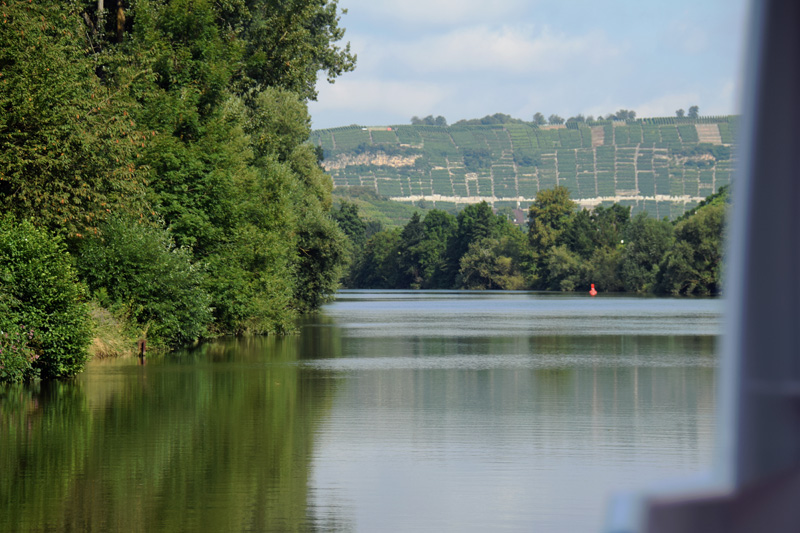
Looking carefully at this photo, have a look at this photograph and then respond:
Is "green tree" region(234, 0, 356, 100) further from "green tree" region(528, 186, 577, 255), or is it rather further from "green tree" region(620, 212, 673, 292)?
"green tree" region(528, 186, 577, 255)

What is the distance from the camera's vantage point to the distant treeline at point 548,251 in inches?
4129

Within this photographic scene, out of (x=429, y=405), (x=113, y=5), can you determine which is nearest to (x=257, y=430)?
(x=429, y=405)

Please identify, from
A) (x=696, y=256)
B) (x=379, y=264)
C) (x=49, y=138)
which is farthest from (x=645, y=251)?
→ (x=49, y=138)

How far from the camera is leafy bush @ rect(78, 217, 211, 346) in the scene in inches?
1135

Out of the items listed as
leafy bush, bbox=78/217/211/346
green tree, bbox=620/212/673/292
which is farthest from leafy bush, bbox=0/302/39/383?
green tree, bbox=620/212/673/292

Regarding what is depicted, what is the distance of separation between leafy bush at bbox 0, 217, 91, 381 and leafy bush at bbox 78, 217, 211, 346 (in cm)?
728

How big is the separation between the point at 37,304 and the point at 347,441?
923 cm

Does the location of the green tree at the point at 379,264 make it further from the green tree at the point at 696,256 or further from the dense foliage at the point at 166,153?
the dense foliage at the point at 166,153

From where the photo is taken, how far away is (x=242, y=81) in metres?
45.6

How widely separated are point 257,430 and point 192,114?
887 inches

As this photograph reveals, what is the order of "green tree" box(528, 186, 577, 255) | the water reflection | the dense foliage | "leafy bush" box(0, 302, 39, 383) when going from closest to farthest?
1. the water reflection
2. "leafy bush" box(0, 302, 39, 383)
3. the dense foliage
4. "green tree" box(528, 186, 577, 255)

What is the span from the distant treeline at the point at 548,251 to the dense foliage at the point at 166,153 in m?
59.5

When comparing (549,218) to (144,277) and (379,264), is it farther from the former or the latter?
(144,277)

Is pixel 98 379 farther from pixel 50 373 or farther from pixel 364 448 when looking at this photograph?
pixel 364 448
